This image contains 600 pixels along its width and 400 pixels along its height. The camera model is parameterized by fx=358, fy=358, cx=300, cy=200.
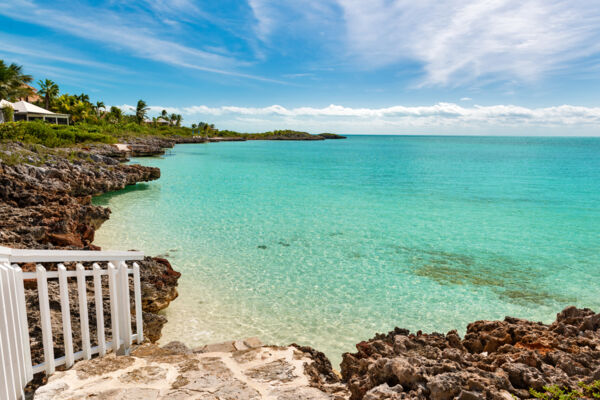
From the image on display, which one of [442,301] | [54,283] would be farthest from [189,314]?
[442,301]

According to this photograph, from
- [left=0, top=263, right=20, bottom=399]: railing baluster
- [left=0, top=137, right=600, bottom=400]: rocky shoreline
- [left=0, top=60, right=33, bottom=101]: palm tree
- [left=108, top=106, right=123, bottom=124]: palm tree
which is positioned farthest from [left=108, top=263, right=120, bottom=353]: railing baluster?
[left=108, top=106, right=123, bottom=124]: palm tree

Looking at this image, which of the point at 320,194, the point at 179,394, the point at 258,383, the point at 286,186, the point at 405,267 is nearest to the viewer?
the point at 179,394

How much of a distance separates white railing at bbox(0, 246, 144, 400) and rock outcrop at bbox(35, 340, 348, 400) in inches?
8.2

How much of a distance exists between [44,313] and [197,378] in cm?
158

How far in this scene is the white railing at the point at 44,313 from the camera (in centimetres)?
291

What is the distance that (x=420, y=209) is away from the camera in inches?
763

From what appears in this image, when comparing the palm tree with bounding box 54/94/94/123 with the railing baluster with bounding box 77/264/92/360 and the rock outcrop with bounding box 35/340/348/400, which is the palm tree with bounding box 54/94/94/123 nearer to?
the railing baluster with bounding box 77/264/92/360

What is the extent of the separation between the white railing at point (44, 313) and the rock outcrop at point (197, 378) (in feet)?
0.69

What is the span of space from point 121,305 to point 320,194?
19819 millimetres

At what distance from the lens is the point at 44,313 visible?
11.2 ft

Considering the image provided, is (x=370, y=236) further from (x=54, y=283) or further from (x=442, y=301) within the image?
(x=54, y=283)

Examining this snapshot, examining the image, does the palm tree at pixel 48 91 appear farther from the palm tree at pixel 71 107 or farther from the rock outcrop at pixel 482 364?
the rock outcrop at pixel 482 364

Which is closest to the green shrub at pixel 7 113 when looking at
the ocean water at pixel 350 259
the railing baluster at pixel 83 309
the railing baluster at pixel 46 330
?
the ocean water at pixel 350 259

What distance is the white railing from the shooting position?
9.54 ft
